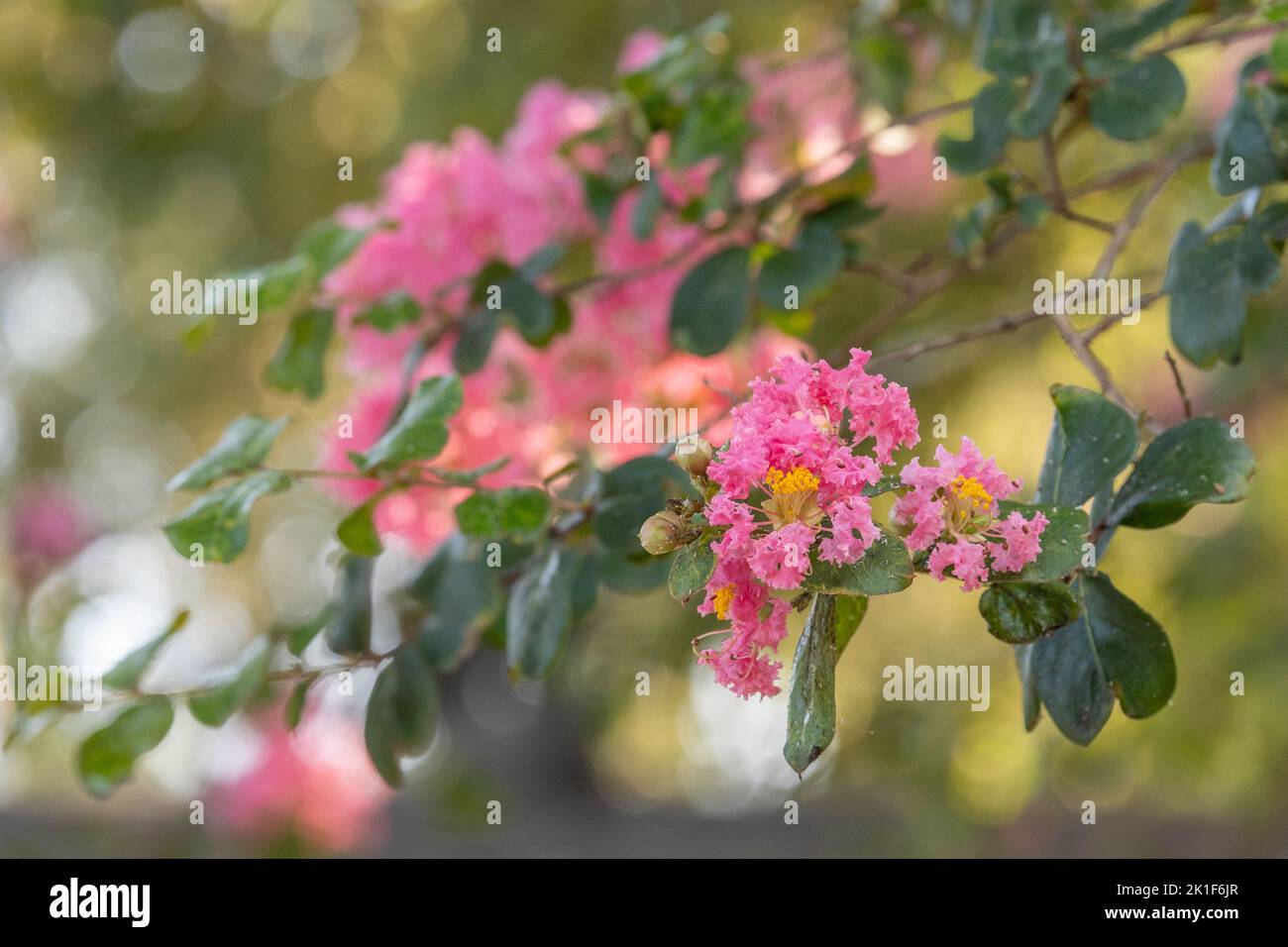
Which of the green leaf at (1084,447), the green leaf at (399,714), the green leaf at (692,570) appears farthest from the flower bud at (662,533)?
the green leaf at (399,714)

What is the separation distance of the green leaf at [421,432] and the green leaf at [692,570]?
272 millimetres

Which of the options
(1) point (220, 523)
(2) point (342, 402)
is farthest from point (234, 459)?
(2) point (342, 402)

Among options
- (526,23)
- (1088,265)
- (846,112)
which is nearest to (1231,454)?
(846,112)

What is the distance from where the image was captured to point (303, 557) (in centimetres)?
364

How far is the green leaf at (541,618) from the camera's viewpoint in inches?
32.0

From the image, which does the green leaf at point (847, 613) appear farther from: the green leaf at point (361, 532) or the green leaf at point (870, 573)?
the green leaf at point (361, 532)

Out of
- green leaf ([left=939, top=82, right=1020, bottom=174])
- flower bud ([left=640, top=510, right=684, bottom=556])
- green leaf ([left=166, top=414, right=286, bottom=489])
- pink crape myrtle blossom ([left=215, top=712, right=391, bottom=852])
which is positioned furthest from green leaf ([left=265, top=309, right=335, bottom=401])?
pink crape myrtle blossom ([left=215, top=712, right=391, bottom=852])

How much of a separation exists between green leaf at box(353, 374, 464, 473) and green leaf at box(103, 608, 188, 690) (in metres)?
0.21

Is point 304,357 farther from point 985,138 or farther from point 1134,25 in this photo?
point 1134,25

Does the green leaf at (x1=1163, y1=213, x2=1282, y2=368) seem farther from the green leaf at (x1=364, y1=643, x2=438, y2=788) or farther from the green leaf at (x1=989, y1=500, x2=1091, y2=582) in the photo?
the green leaf at (x1=364, y1=643, x2=438, y2=788)

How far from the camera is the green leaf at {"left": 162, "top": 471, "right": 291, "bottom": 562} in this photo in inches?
30.3

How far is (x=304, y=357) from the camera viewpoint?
3.71 feet

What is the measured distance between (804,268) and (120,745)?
2.06 feet
